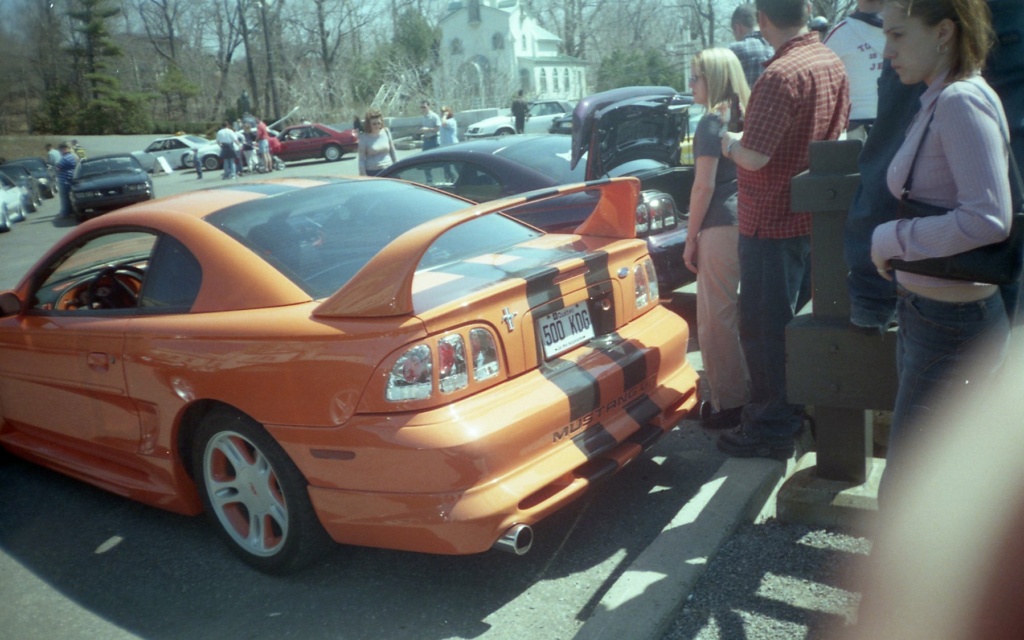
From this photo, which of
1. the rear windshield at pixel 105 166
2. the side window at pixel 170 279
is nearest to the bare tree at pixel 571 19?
the rear windshield at pixel 105 166

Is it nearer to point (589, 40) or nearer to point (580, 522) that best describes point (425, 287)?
point (580, 522)

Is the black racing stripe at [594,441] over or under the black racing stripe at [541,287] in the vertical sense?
under

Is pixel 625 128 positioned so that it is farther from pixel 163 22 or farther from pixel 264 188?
pixel 163 22

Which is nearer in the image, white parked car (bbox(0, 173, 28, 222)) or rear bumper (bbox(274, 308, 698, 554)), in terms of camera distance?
rear bumper (bbox(274, 308, 698, 554))

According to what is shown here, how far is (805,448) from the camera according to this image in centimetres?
438

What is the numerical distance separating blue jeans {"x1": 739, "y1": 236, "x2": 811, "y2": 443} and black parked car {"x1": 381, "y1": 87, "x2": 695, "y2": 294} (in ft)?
7.82

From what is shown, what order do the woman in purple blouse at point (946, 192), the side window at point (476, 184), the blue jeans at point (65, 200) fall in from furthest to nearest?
the blue jeans at point (65, 200)
the side window at point (476, 184)
the woman in purple blouse at point (946, 192)

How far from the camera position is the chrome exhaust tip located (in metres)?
3.12

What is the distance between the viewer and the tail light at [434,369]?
3.14 m

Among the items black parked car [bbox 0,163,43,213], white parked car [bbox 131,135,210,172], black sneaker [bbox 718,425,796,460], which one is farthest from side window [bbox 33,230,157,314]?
white parked car [bbox 131,135,210,172]

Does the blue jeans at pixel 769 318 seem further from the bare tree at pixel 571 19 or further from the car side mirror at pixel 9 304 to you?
the bare tree at pixel 571 19

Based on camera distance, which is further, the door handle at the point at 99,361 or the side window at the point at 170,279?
the door handle at the point at 99,361

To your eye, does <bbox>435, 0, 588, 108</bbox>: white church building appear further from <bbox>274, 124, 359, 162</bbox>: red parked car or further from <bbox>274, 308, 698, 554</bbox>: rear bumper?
<bbox>274, 308, 698, 554</bbox>: rear bumper

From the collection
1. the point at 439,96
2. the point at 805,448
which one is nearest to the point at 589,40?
the point at 439,96
